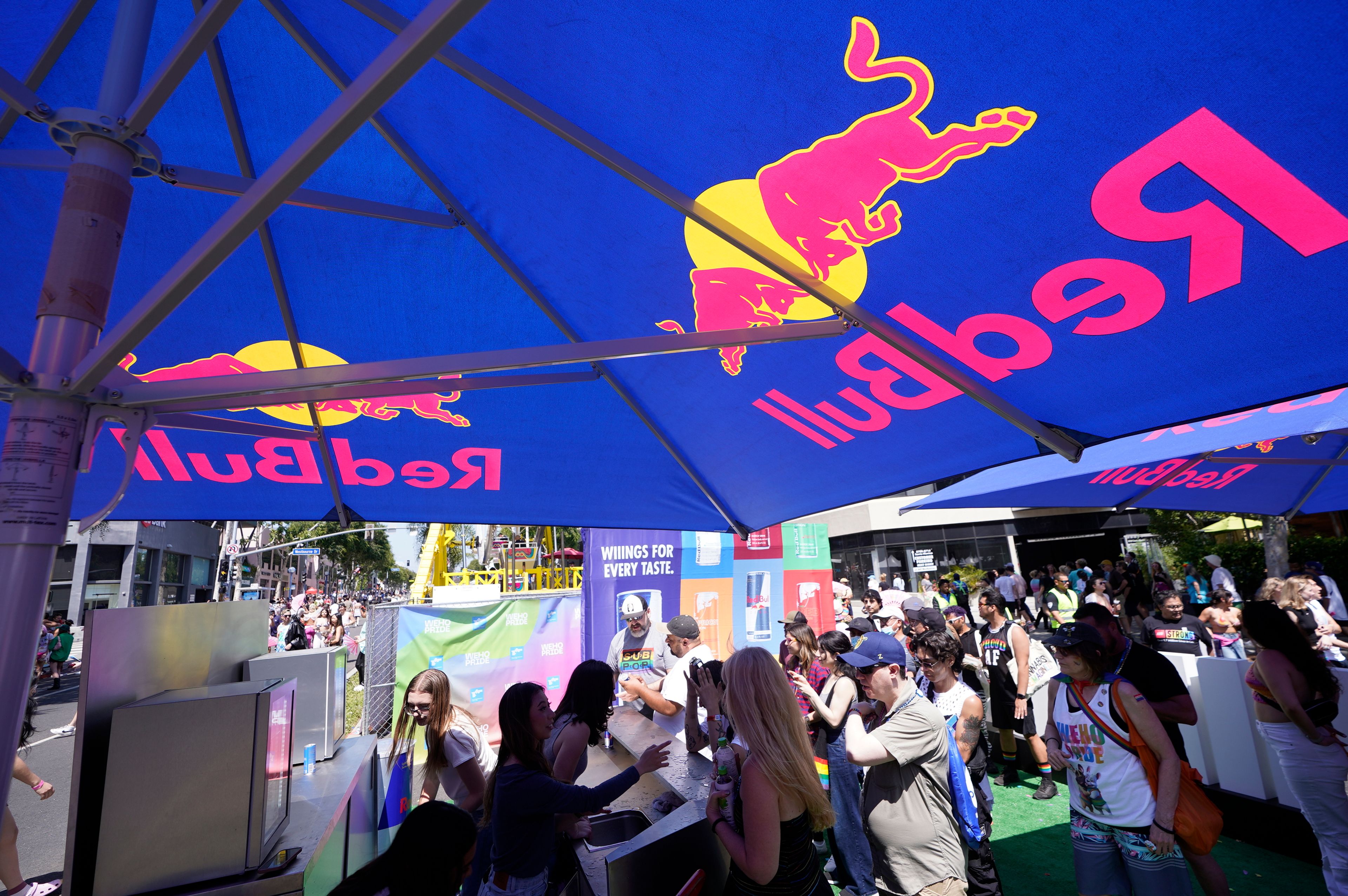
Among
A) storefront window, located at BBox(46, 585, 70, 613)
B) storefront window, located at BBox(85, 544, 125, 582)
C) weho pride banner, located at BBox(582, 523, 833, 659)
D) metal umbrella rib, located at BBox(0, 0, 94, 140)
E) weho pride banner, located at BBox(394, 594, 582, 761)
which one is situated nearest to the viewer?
metal umbrella rib, located at BBox(0, 0, 94, 140)

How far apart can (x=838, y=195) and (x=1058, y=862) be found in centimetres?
557

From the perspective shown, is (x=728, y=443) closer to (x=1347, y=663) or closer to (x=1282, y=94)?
(x=1282, y=94)

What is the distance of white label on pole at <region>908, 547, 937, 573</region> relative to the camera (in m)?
33.9

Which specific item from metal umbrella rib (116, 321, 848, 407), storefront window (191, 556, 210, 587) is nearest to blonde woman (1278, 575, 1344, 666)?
metal umbrella rib (116, 321, 848, 407)

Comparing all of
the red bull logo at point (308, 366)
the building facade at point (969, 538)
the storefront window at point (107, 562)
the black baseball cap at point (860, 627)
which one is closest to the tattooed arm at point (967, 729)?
the black baseball cap at point (860, 627)

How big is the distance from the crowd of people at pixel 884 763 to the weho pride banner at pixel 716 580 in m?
4.91

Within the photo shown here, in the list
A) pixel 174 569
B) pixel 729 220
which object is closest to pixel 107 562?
pixel 174 569

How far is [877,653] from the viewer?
382cm

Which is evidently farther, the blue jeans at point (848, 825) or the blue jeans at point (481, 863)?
the blue jeans at point (848, 825)

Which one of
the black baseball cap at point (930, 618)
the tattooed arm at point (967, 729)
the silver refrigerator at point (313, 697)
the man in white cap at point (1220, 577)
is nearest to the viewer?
the silver refrigerator at point (313, 697)

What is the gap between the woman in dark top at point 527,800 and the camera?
291cm

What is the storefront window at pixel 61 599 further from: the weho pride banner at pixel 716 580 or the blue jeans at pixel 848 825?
the blue jeans at pixel 848 825

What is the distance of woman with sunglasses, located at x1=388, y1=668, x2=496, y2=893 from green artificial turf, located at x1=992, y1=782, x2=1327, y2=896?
390cm

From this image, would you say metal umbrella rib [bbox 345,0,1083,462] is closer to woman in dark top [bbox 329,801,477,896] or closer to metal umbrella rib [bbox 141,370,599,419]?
metal umbrella rib [bbox 141,370,599,419]
